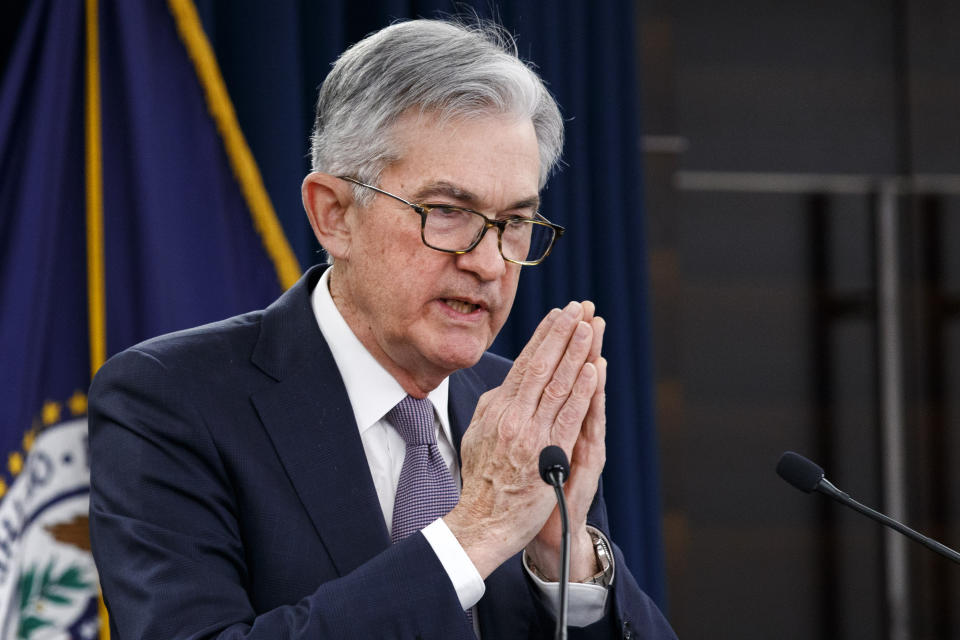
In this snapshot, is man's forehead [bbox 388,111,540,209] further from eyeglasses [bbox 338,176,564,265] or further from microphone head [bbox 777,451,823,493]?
microphone head [bbox 777,451,823,493]

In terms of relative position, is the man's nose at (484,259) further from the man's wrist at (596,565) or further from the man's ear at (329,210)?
the man's wrist at (596,565)

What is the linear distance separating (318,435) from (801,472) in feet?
2.19

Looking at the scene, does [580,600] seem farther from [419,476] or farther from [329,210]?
→ [329,210]

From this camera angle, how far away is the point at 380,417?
1658 mm

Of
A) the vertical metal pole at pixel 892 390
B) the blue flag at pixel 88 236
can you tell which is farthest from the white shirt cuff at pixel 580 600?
the vertical metal pole at pixel 892 390

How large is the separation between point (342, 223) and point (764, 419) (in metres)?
2.10

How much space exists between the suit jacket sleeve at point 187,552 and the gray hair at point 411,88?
0.43 metres

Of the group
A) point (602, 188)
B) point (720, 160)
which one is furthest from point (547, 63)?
point (720, 160)

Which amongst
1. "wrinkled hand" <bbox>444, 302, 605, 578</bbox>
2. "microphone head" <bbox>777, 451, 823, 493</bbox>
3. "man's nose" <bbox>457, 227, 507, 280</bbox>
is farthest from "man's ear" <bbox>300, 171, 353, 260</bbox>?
"microphone head" <bbox>777, 451, 823, 493</bbox>

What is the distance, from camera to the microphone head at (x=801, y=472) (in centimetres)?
149

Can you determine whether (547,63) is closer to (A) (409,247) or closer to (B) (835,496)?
(A) (409,247)

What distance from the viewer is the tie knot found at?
5.47 feet

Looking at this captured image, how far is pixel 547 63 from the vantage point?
112 inches

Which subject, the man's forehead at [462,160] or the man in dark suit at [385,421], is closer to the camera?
the man in dark suit at [385,421]
